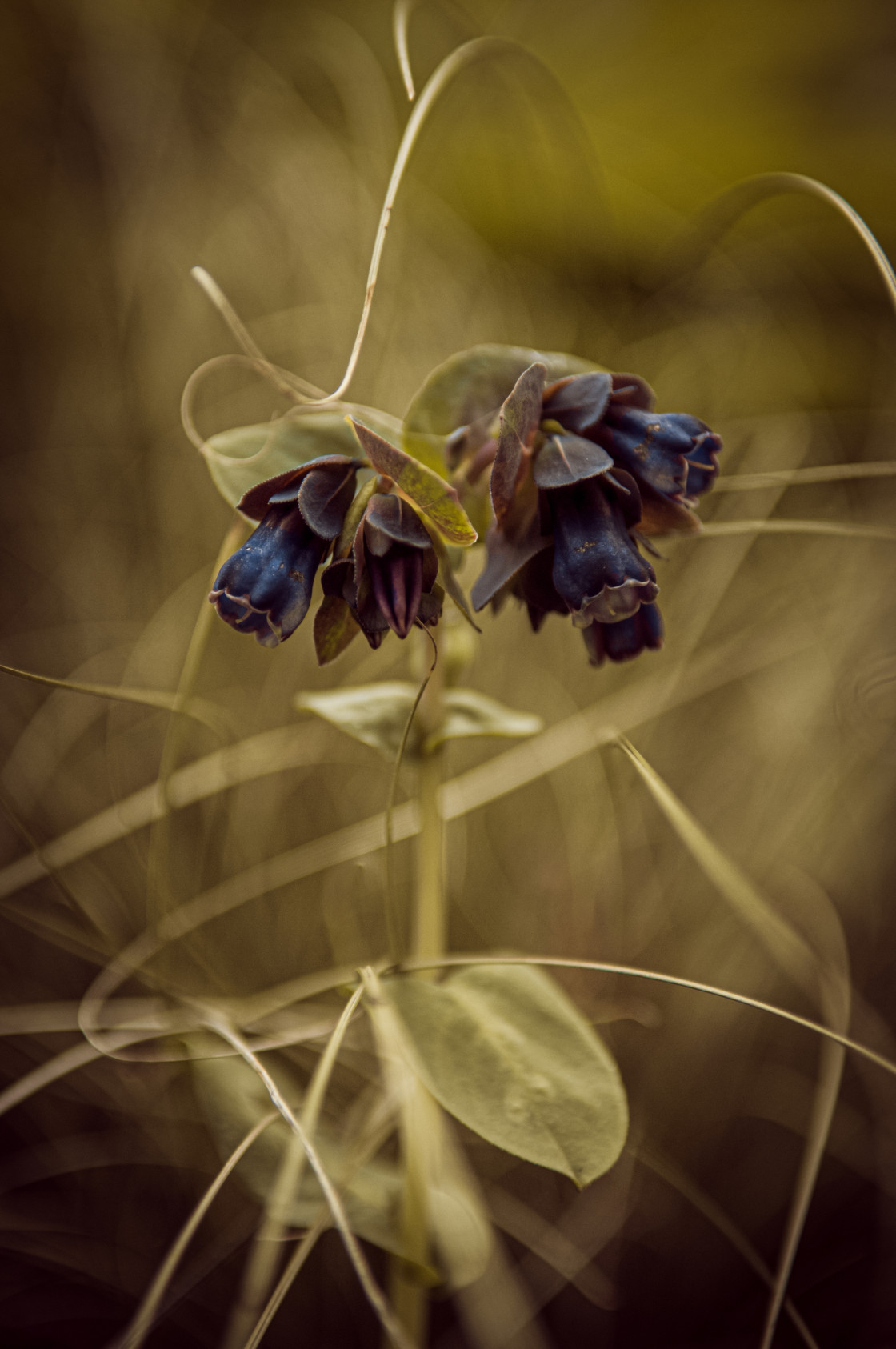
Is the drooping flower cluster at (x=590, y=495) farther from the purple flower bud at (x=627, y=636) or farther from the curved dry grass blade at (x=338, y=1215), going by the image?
the curved dry grass blade at (x=338, y=1215)

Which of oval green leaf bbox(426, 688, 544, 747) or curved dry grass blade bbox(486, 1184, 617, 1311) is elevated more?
oval green leaf bbox(426, 688, 544, 747)

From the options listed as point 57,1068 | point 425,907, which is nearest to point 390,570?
point 425,907

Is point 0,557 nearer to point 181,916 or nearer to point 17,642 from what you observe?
point 17,642

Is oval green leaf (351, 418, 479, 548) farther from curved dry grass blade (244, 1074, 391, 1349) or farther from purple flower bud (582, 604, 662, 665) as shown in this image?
curved dry grass blade (244, 1074, 391, 1349)

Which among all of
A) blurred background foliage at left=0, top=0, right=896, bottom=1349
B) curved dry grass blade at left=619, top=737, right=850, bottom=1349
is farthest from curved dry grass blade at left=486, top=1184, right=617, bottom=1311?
curved dry grass blade at left=619, top=737, right=850, bottom=1349

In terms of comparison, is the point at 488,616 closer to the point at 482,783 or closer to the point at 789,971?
the point at 482,783

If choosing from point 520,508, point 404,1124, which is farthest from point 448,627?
point 404,1124
